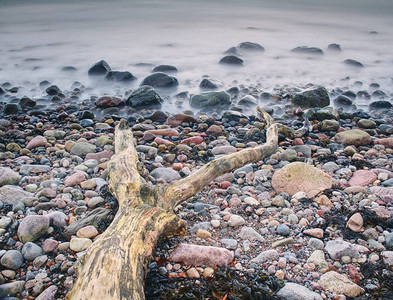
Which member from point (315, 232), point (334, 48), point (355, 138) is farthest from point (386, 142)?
point (334, 48)

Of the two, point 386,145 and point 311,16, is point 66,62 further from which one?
point 311,16

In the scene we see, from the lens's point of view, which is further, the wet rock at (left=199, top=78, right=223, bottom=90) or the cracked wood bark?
the wet rock at (left=199, top=78, right=223, bottom=90)

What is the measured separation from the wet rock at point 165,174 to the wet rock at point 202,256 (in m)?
1.25

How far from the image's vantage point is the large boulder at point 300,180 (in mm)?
3301

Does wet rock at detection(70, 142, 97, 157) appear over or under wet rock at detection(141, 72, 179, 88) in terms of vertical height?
over

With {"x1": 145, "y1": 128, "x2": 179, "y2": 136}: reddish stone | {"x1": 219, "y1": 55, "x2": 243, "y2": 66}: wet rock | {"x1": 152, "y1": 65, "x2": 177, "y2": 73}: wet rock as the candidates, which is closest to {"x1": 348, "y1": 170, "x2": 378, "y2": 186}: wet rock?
A: {"x1": 145, "y1": 128, "x2": 179, "y2": 136}: reddish stone

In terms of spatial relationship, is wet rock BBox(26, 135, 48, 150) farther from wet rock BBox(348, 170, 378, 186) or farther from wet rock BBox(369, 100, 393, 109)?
wet rock BBox(369, 100, 393, 109)

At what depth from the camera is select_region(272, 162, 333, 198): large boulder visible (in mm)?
3301

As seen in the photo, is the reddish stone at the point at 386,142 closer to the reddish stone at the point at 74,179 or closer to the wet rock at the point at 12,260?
the reddish stone at the point at 74,179

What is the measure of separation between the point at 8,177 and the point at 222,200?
1.99 meters

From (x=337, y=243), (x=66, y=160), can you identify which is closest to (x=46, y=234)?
(x=66, y=160)

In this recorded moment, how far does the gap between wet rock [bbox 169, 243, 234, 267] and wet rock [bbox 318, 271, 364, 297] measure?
23.5 inches

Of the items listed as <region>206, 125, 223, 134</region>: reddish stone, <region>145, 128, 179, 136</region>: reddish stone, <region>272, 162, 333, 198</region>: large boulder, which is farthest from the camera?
<region>206, 125, 223, 134</region>: reddish stone

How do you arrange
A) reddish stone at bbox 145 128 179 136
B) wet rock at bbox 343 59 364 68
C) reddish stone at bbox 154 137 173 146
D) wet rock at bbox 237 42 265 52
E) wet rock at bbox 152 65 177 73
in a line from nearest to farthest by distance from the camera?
reddish stone at bbox 154 137 173 146, reddish stone at bbox 145 128 179 136, wet rock at bbox 152 65 177 73, wet rock at bbox 343 59 364 68, wet rock at bbox 237 42 265 52
